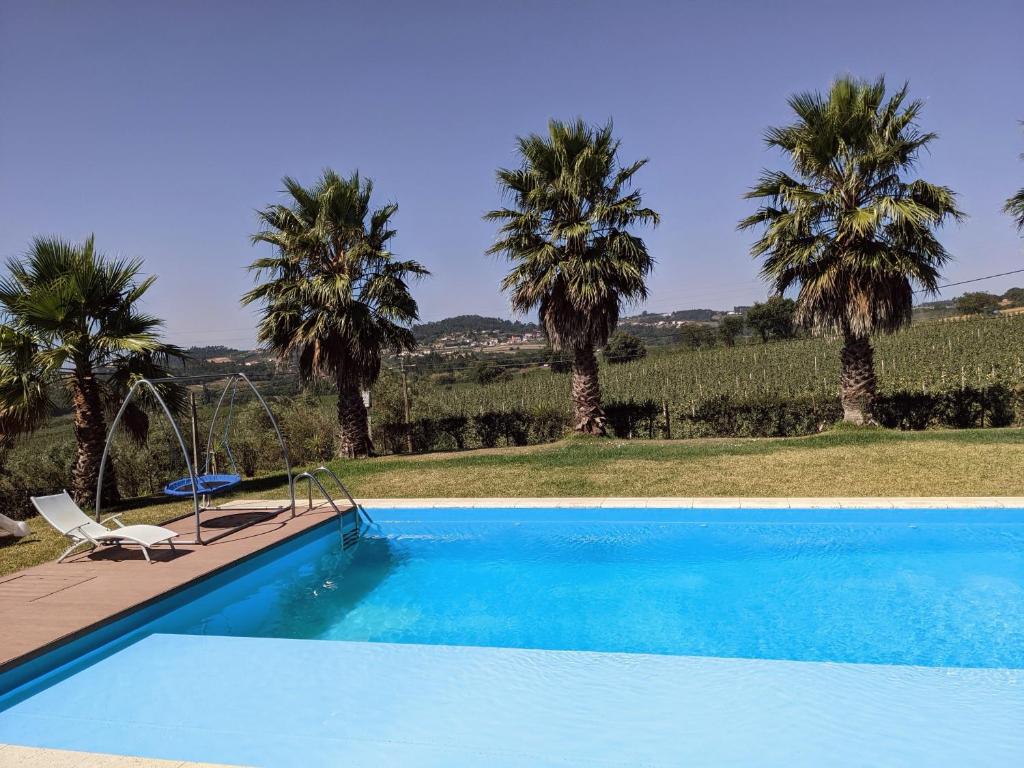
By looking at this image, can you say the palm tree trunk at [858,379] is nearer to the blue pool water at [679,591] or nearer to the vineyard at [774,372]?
the vineyard at [774,372]

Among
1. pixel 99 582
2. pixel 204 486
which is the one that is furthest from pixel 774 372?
pixel 99 582

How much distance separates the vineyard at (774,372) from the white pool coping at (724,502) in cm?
792

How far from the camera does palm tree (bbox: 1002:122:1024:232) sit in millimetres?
14023

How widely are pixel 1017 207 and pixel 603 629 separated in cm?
1397

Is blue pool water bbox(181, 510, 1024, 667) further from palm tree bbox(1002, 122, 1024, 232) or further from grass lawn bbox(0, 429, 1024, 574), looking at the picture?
palm tree bbox(1002, 122, 1024, 232)

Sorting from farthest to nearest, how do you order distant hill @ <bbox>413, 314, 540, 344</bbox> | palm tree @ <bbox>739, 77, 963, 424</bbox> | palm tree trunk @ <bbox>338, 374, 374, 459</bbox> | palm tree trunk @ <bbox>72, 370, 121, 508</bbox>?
distant hill @ <bbox>413, 314, 540, 344</bbox> → palm tree trunk @ <bbox>338, 374, 374, 459</bbox> → palm tree @ <bbox>739, 77, 963, 424</bbox> → palm tree trunk @ <bbox>72, 370, 121, 508</bbox>

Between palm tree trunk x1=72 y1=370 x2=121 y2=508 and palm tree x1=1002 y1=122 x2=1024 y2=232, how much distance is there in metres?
18.2

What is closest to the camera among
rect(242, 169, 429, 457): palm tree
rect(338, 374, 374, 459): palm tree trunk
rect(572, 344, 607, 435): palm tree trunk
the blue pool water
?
the blue pool water

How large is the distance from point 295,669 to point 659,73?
46.2 ft

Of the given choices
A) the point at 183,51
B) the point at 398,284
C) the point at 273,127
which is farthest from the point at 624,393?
the point at 183,51

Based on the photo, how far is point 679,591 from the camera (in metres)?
7.31

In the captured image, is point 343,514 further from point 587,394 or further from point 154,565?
point 587,394

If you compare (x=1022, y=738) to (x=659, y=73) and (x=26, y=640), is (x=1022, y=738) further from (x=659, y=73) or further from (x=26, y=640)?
(x=659, y=73)

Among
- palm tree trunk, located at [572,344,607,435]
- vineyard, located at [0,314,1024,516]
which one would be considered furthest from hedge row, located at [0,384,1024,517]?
palm tree trunk, located at [572,344,607,435]
